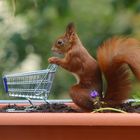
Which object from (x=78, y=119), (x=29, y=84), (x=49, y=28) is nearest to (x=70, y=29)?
(x=29, y=84)

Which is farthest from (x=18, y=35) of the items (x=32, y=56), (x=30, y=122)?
(x=30, y=122)

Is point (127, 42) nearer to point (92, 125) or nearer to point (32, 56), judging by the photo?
point (92, 125)

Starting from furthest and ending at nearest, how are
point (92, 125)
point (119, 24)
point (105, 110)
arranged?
point (119, 24) < point (105, 110) < point (92, 125)

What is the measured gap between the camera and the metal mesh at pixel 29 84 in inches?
53.6

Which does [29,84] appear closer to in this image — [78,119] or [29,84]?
[29,84]

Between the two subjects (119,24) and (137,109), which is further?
(119,24)

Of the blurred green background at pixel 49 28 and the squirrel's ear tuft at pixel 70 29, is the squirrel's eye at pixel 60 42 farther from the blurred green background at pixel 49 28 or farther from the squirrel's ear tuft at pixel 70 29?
the blurred green background at pixel 49 28

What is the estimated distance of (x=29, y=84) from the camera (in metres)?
1.37

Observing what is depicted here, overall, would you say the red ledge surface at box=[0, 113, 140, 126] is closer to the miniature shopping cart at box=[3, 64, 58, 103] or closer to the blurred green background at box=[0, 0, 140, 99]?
the miniature shopping cart at box=[3, 64, 58, 103]

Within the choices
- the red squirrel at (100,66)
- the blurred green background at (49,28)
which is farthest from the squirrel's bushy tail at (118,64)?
the blurred green background at (49,28)

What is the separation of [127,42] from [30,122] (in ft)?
0.95

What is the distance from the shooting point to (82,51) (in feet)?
4.48

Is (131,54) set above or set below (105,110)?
above

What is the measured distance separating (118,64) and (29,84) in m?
0.19
